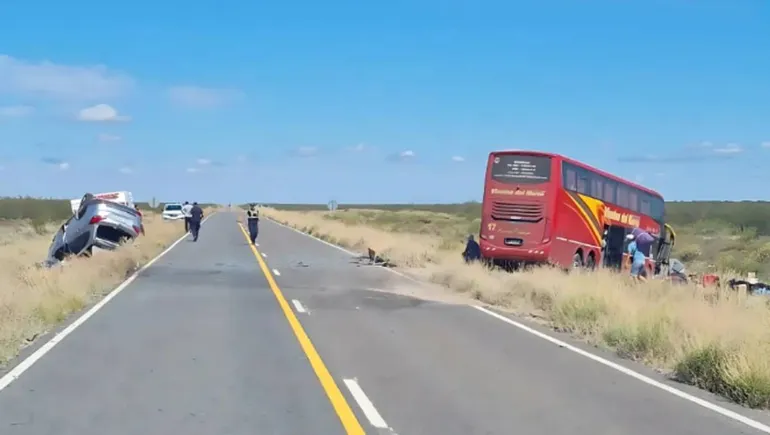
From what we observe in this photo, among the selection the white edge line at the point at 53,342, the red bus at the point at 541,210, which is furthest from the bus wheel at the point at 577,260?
the white edge line at the point at 53,342

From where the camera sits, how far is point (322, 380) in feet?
31.9

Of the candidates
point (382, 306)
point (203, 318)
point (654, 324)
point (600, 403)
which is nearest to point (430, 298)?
point (382, 306)

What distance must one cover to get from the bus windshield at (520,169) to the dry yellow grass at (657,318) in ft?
11.8

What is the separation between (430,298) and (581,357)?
26.4ft

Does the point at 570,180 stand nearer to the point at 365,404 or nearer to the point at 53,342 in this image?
the point at 53,342

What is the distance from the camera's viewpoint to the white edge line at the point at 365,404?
7.78m

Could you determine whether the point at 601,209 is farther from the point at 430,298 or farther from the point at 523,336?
the point at 523,336

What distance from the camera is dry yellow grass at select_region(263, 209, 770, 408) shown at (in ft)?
32.0

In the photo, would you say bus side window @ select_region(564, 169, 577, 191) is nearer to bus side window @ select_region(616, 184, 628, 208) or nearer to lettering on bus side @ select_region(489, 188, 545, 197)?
lettering on bus side @ select_region(489, 188, 545, 197)

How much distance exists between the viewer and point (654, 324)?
1271 centimetres

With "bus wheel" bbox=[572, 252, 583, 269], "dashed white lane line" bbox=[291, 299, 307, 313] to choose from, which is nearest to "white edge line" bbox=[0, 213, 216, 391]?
"dashed white lane line" bbox=[291, 299, 307, 313]

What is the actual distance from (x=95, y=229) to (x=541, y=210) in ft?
42.2

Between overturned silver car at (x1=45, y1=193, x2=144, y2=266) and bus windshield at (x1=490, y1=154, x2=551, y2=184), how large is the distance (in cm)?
1101

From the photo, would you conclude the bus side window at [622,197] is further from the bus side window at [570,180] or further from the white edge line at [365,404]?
the white edge line at [365,404]
